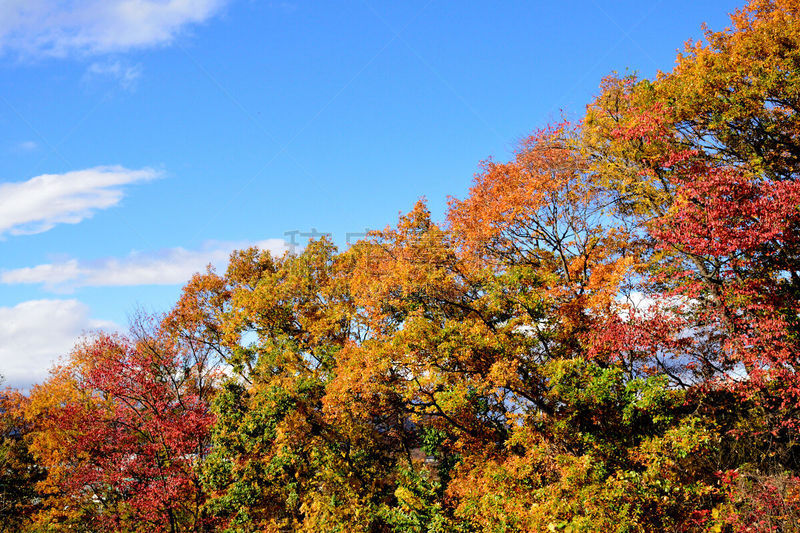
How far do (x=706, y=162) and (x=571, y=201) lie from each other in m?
4.47

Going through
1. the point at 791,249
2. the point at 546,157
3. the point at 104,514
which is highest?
the point at 546,157

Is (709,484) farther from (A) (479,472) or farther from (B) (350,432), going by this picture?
(B) (350,432)

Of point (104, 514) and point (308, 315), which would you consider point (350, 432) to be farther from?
point (104, 514)

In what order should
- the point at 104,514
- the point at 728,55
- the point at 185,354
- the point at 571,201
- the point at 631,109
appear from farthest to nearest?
the point at 185,354
the point at 104,514
the point at 571,201
the point at 631,109
the point at 728,55

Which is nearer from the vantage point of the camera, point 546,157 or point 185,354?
point 546,157

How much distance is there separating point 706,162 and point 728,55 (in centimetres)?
349

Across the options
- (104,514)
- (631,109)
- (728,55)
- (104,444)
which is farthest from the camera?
Answer: (104,444)

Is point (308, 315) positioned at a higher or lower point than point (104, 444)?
higher

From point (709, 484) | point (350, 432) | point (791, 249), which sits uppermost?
point (791, 249)

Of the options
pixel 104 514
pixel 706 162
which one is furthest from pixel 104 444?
pixel 706 162

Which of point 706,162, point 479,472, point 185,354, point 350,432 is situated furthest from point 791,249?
point 185,354

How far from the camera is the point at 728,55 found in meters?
17.1

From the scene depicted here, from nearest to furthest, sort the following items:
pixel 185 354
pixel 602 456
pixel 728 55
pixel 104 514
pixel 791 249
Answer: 1. pixel 791 249
2. pixel 602 456
3. pixel 728 55
4. pixel 104 514
5. pixel 185 354

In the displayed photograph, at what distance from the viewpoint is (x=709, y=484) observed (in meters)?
14.2
